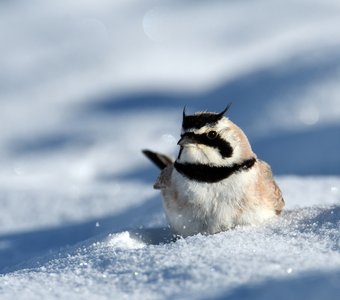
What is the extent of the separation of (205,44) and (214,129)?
17.1 feet

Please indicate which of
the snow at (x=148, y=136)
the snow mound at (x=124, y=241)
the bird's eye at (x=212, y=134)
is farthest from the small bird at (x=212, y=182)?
the snow mound at (x=124, y=241)

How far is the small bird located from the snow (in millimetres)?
123

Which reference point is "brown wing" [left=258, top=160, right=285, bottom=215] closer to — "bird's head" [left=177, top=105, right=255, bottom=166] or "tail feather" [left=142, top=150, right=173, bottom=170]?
"bird's head" [left=177, top=105, right=255, bottom=166]

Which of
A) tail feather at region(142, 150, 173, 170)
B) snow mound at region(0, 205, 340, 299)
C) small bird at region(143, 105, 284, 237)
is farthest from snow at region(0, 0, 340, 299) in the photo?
tail feather at region(142, 150, 173, 170)

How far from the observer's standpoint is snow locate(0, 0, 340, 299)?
2.79 m

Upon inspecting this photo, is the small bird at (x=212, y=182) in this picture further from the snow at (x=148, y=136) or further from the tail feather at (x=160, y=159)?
the tail feather at (x=160, y=159)

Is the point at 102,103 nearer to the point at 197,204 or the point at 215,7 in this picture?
the point at 215,7

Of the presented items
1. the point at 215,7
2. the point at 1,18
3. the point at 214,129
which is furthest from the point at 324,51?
the point at 214,129

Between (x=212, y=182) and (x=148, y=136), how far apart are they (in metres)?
3.30

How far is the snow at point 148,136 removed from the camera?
279 cm

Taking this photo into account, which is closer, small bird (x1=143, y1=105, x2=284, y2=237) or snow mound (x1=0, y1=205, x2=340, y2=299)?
snow mound (x1=0, y1=205, x2=340, y2=299)

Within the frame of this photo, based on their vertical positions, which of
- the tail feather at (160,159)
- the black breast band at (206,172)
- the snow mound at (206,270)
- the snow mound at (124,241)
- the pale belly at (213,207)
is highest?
the tail feather at (160,159)

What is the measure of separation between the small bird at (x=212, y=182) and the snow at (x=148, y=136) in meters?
0.12

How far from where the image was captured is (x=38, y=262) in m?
3.78
